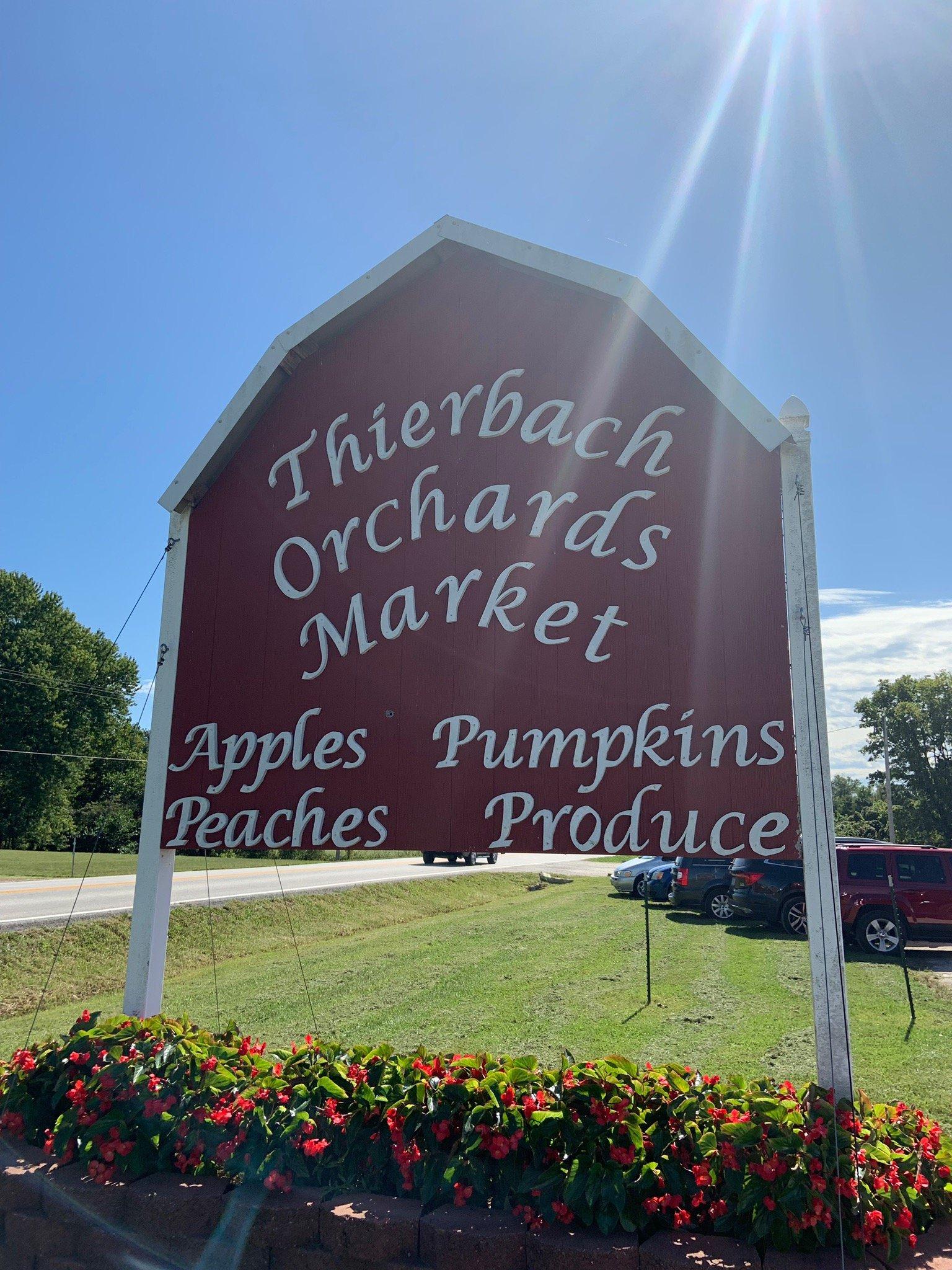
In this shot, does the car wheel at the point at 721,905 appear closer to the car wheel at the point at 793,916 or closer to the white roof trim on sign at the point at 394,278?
the car wheel at the point at 793,916

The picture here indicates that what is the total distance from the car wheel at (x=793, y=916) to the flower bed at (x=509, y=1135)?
11.3 metres

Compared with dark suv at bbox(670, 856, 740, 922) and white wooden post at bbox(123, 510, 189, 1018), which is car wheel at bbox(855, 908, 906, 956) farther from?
white wooden post at bbox(123, 510, 189, 1018)

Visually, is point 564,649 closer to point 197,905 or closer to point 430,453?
point 430,453

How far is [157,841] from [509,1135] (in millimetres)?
2346

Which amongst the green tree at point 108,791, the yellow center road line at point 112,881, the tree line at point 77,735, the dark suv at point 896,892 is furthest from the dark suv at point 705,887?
the green tree at point 108,791

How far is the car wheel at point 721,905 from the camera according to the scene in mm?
16109

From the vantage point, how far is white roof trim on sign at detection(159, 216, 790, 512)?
389 cm

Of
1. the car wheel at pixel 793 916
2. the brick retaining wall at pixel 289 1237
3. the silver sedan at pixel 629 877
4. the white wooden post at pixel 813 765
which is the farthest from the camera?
the silver sedan at pixel 629 877

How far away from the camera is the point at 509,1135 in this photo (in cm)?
311

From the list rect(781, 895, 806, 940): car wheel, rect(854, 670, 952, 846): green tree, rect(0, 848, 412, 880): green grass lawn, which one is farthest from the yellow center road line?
rect(854, 670, 952, 846): green tree

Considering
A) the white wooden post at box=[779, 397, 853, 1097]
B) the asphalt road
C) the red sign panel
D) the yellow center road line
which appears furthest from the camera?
the yellow center road line

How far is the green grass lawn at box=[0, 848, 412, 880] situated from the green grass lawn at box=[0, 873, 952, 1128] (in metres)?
5.26

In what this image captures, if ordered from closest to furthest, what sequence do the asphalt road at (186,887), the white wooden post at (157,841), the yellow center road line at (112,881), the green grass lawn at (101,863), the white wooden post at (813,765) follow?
the white wooden post at (813,765)
the white wooden post at (157,841)
the asphalt road at (186,887)
the yellow center road line at (112,881)
the green grass lawn at (101,863)

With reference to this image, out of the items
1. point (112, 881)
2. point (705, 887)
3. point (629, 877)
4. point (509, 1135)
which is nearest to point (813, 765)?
point (509, 1135)
